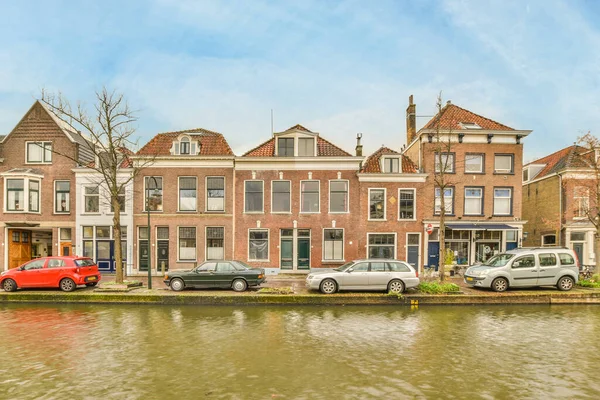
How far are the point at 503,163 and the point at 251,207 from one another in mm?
18548

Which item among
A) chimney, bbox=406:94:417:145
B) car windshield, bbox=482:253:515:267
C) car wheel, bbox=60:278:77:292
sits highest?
chimney, bbox=406:94:417:145

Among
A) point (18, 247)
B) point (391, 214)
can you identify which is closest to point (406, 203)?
point (391, 214)

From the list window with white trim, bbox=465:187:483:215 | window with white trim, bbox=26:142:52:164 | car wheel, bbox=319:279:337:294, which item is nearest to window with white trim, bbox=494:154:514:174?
window with white trim, bbox=465:187:483:215

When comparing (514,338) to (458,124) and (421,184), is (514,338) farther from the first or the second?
(458,124)

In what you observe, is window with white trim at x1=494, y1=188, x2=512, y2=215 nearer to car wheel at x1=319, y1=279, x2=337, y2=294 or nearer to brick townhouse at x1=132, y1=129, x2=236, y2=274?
car wheel at x1=319, y1=279, x2=337, y2=294

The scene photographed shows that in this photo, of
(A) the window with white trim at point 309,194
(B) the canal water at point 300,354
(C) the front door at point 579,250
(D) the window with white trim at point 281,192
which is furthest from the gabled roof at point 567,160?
(D) the window with white trim at point 281,192

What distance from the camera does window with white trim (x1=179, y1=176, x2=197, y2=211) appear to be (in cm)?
2470

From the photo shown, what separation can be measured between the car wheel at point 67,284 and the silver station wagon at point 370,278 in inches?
459

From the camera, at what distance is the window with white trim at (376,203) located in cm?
2480

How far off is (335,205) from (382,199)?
333 centimetres

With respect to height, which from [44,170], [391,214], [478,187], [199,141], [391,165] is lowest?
[391,214]

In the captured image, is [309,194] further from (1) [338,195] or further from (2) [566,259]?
(2) [566,259]

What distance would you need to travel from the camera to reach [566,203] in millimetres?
25844

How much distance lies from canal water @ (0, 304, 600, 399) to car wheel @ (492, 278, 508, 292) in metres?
2.56
